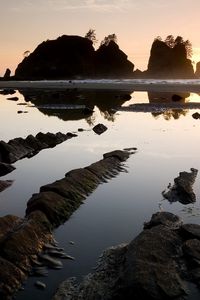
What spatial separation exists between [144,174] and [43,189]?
18.9ft

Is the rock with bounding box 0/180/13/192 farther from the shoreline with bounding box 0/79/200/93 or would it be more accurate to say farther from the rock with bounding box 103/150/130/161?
the shoreline with bounding box 0/79/200/93

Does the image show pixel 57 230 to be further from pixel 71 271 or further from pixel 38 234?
pixel 71 271

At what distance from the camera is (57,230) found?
43.6 ft

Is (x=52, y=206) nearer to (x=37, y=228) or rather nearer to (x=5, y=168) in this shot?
(x=37, y=228)

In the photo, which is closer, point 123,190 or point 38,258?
point 38,258

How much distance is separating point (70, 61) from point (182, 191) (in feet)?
532

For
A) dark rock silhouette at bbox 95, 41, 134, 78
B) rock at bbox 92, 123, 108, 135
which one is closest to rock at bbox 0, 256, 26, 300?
rock at bbox 92, 123, 108, 135

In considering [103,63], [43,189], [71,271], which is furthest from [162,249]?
[103,63]

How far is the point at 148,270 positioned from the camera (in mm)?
9281

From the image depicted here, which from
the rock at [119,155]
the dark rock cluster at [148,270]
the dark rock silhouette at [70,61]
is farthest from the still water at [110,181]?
the dark rock silhouette at [70,61]

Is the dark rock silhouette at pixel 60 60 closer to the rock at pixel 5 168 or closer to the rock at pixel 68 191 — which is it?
the rock at pixel 5 168

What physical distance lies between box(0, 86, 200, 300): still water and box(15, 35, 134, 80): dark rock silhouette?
134m

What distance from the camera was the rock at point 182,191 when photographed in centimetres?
1619

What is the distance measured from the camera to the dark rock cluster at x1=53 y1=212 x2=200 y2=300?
8.93 meters
